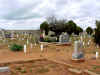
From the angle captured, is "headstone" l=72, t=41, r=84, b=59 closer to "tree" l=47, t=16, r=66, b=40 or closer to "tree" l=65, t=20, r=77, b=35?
"tree" l=47, t=16, r=66, b=40

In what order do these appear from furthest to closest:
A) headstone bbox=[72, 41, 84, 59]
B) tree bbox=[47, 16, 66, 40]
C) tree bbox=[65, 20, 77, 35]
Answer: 1. tree bbox=[65, 20, 77, 35]
2. tree bbox=[47, 16, 66, 40]
3. headstone bbox=[72, 41, 84, 59]

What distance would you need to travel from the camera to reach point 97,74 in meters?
5.50

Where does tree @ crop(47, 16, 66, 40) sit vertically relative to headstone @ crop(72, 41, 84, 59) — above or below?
above

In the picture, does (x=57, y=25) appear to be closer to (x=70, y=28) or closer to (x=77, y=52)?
(x=70, y=28)

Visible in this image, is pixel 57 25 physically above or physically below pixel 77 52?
above

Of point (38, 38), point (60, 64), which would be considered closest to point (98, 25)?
point (60, 64)

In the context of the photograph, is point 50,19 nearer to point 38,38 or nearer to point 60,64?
point 38,38

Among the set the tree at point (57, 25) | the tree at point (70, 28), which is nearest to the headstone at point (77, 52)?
the tree at point (57, 25)

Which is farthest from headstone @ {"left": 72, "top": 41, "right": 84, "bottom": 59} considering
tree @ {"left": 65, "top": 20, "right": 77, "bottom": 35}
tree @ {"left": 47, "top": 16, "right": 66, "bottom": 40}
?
tree @ {"left": 65, "top": 20, "right": 77, "bottom": 35}

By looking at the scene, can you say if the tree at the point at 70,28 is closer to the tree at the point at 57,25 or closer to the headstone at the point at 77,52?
the tree at the point at 57,25

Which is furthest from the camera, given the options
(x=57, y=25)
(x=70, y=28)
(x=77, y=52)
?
(x=70, y=28)

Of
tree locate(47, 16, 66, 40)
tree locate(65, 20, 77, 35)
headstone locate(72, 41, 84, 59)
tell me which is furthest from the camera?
tree locate(65, 20, 77, 35)

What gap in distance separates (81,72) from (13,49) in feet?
32.1

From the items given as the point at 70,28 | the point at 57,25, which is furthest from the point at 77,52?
the point at 70,28
